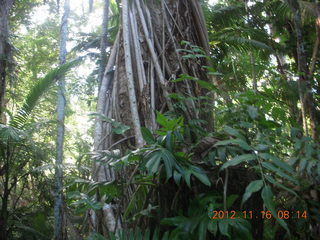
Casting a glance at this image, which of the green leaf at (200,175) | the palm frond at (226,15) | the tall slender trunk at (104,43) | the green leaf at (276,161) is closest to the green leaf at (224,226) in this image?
the green leaf at (200,175)

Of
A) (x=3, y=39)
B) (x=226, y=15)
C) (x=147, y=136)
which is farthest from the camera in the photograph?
(x=226, y=15)

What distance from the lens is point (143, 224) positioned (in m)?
1.36

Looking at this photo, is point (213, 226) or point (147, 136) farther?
point (147, 136)

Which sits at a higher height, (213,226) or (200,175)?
(200,175)

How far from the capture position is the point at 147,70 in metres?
2.11

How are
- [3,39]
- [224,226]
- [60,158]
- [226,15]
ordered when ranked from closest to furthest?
[224,226] < [60,158] < [3,39] < [226,15]

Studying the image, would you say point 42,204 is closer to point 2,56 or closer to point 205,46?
point 2,56

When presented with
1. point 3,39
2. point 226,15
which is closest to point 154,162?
point 226,15

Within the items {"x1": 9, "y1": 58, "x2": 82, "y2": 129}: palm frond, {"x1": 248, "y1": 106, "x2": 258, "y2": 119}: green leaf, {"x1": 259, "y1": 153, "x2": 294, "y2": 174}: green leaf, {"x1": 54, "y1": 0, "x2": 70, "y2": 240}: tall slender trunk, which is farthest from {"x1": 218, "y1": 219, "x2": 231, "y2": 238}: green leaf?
{"x1": 9, "y1": 58, "x2": 82, "y2": 129}: palm frond

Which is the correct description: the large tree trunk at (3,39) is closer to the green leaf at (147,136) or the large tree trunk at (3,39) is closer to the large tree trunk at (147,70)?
the large tree trunk at (147,70)

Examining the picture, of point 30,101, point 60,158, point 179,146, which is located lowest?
point 179,146
